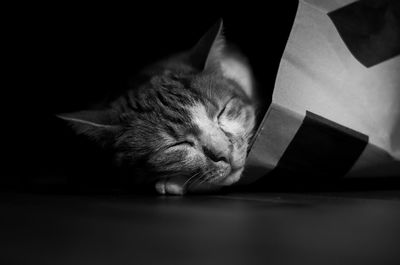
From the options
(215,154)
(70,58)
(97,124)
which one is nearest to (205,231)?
(215,154)

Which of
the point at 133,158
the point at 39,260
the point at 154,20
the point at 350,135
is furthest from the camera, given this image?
the point at 154,20

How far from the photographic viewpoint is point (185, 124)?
1.03 metres

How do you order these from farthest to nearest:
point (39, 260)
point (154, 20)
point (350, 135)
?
point (154, 20) → point (350, 135) → point (39, 260)

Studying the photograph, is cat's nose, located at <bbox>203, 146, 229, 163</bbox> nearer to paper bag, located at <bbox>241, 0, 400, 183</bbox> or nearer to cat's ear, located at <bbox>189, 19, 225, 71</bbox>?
paper bag, located at <bbox>241, 0, 400, 183</bbox>

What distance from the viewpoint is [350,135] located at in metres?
0.87

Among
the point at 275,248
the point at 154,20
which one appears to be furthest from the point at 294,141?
the point at 154,20

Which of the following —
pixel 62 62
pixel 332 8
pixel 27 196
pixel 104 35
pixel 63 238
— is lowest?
pixel 27 196

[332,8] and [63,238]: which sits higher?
[332,8]

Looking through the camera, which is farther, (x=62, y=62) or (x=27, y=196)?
(x=62, y=62)

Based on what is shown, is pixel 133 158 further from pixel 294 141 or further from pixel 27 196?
pixel 294 141

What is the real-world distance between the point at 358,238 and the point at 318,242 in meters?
0.06

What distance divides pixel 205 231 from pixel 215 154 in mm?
410

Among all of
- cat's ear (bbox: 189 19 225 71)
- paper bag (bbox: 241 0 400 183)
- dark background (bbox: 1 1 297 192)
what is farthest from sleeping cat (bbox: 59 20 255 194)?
dark background (bbox: 1 1 297 192)

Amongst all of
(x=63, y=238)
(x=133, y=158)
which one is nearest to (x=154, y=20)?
(x=133, y=158)
